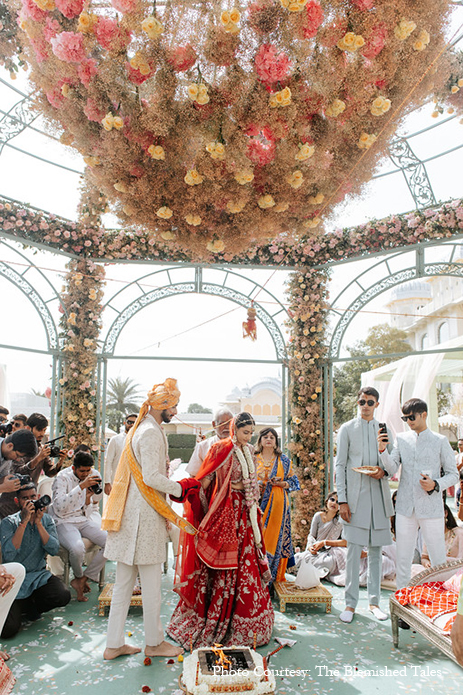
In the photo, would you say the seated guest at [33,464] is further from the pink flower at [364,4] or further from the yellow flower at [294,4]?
the pink flower at [364,4]

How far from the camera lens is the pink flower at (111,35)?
2.08 meters

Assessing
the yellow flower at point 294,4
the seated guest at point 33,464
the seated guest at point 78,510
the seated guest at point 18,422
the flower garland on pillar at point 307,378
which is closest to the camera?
the yellow flower at point 294,4

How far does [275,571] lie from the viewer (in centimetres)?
515

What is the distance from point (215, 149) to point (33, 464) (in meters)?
3.79

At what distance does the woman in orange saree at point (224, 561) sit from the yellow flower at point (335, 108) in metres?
2.50

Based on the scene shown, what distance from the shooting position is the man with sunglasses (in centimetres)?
439

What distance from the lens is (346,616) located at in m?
4.41

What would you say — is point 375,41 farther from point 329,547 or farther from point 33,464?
point 329,547

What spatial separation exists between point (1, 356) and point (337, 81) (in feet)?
35.1

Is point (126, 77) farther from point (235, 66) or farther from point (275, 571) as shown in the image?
point (275, 571)

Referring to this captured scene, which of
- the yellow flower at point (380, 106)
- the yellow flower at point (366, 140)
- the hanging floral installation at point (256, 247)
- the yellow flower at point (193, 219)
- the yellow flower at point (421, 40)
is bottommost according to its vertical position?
the yellow flower at point (193, 219)

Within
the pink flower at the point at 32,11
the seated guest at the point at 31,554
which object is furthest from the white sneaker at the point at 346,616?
the pink flower at the point at 32,11

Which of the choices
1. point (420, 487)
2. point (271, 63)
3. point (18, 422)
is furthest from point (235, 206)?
point (18, 422)

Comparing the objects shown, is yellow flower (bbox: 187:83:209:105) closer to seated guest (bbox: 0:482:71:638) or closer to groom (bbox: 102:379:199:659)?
groom (bbox: 102:379:199:659)
